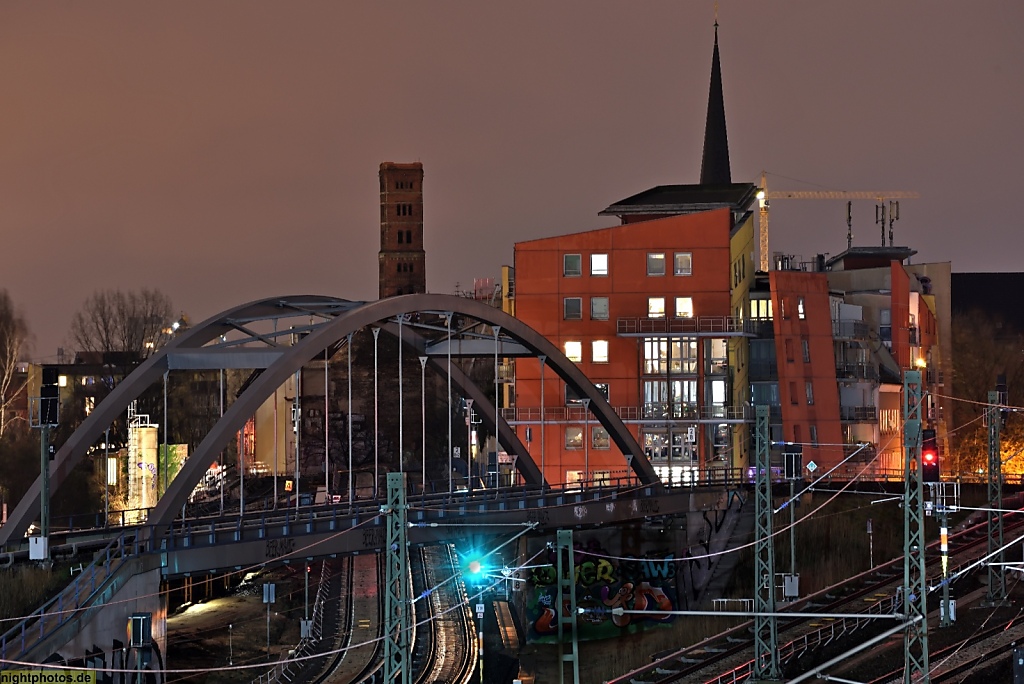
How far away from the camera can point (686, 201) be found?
9131cm

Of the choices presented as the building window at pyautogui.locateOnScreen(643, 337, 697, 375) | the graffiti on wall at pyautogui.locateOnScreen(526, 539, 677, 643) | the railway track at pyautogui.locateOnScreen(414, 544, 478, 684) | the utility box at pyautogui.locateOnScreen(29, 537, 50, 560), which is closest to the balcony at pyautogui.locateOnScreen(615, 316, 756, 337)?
the building window at pyautogui.locateOnScreen(643, 337, 697, 375)

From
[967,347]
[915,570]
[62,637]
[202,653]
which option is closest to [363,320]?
[202,653]

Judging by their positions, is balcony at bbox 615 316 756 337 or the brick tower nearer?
balcony at bbox 615 316 756 337

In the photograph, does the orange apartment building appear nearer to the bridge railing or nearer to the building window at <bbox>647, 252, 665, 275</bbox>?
the building window at <bbox>647, 252, 665, 275</bbox>

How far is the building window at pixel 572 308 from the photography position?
81500mm

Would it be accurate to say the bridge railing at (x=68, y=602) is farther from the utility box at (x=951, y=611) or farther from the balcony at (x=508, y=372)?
the balcony at (x=508, y=372)

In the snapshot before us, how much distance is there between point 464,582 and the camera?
235ft

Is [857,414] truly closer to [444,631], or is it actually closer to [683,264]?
[683,264]

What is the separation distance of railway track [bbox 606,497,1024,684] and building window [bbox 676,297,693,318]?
20.5 meters

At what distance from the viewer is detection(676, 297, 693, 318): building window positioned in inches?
3204

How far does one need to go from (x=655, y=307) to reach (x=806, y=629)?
31282mm

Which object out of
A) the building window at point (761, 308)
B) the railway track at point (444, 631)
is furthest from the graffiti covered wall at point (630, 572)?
the building window at point (761, 308)

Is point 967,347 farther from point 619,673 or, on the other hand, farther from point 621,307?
point 619,673

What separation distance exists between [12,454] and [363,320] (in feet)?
138
